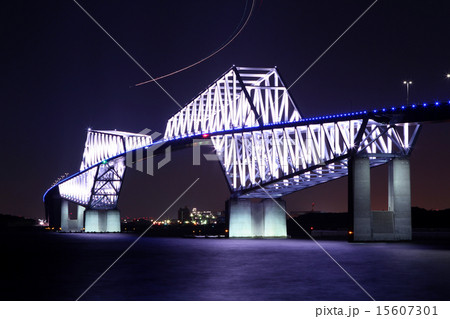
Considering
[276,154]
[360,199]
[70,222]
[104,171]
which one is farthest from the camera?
[70,222]

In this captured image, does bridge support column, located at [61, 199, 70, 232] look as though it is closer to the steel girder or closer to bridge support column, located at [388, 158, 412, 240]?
the steel girder

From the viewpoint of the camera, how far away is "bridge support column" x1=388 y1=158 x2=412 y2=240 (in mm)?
62344

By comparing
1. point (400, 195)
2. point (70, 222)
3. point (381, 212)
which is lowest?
point (70, 222)

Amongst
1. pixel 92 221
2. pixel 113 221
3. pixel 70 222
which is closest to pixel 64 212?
pixel 70 222

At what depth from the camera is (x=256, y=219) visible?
90.2 m

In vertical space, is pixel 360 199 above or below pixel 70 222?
above

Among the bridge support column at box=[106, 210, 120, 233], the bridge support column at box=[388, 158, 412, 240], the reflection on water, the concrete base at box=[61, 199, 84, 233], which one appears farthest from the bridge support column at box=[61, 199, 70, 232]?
the reflection on water

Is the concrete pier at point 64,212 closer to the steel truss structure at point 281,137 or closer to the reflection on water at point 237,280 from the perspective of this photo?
the steel truss structure at point 281,137

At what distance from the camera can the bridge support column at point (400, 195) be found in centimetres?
6234

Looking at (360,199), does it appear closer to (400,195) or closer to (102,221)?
(400,195)

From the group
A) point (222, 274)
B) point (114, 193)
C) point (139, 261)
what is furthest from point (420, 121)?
point (114, 193)

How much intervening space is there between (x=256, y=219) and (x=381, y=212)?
3018 centimetres

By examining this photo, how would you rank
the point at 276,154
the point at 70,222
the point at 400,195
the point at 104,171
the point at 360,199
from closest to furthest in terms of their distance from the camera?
1. the point at 360,199
2. the point at 400,195
3. the point at 276,154
4. the point at 104,171
5. the point at 70,222

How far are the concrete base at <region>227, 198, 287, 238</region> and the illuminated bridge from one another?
135 mm
